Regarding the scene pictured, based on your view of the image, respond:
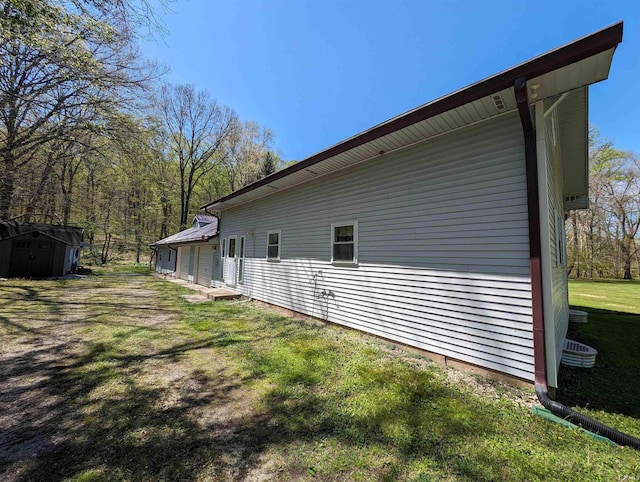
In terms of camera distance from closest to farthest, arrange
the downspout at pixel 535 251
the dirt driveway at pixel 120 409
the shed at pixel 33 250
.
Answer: the dirt driveway at pixel 120 409, the downspout at pixel 535 251, the shed at pixel 33 250

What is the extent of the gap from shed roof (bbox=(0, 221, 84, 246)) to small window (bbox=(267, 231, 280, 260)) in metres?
14.0

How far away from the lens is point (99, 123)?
366 inches

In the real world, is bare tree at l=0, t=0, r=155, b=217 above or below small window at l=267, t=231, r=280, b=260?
above

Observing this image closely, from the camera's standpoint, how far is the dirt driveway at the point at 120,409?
1.96m

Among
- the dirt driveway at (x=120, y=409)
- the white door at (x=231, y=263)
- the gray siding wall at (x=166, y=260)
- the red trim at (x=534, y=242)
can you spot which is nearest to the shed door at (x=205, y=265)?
the white door at (x=231, y=263)

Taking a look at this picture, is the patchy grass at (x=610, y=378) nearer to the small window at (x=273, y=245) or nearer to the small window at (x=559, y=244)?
the small window at (x=559, y=244)

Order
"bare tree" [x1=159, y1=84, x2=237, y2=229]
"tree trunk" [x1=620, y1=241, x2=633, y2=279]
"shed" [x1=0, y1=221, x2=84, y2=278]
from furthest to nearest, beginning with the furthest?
"tree trunk" [x1=620, y1=241, x2=633, y2=279]
"bare tree" [x1=159, y1=84, x2=237, y2=229]
"shed" [x1=0, y1=221, x2=84, y2=278]

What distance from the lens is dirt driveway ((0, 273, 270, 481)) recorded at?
196cm

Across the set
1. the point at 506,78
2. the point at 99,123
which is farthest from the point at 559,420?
the point at 99,123

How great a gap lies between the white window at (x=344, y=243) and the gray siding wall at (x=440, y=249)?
128 millimetres

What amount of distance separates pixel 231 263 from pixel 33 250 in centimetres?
1185

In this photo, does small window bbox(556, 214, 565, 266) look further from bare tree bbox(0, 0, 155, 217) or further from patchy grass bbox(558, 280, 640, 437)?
bare tree bbox(0, 0, 155, 217)

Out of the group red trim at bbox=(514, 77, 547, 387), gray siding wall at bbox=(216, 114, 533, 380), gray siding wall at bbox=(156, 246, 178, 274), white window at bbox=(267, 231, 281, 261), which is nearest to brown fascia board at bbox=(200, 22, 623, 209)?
red trim at bbox=(514, 77, 547, 387)

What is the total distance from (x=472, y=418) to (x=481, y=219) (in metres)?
2.39
